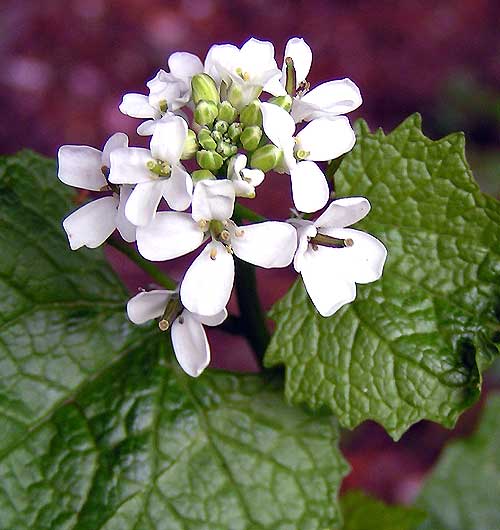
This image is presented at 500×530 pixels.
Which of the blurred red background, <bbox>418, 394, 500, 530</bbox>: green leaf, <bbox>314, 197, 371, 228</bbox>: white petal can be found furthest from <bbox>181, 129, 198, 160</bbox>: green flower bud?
the blurred red background

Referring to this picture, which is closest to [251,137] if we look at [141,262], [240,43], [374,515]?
[141,262]

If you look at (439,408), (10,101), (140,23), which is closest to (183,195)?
(439,408)

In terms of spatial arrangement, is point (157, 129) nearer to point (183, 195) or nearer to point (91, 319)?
point (183, 195)

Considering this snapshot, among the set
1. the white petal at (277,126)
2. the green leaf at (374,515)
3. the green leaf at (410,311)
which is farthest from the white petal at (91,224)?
the green leaf at (374,515)

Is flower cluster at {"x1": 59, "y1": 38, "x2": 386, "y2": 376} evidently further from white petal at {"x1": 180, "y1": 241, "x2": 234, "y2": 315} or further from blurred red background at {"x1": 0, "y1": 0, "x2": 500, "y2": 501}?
blurred red background at {"x1": 0, "y1": 0, "x2": 500, "y2": 501}

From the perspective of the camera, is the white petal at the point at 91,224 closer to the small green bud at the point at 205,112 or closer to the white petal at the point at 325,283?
the small green bud at the point at 205,112

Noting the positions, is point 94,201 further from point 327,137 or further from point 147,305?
point 327,137
